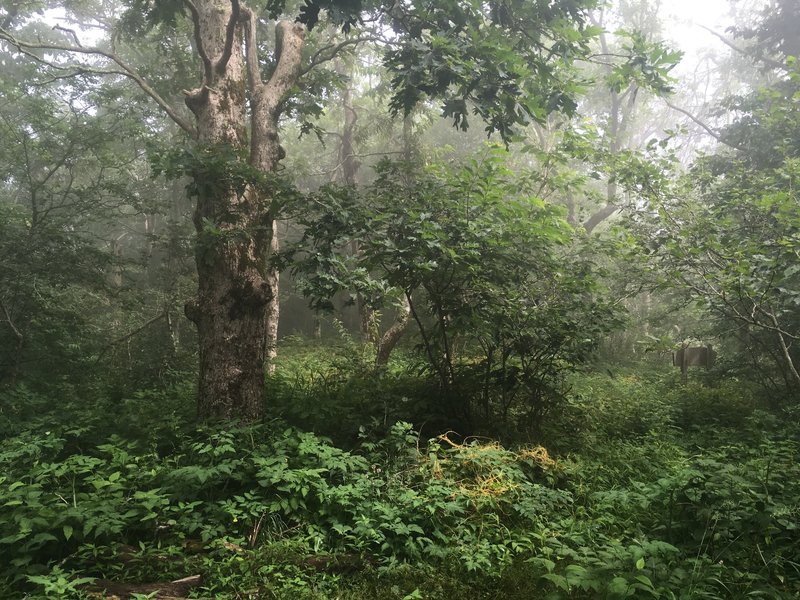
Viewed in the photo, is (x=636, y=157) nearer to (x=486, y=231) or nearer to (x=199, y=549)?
(x=486, y=231)

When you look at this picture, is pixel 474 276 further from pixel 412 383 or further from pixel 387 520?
pixel 387 520

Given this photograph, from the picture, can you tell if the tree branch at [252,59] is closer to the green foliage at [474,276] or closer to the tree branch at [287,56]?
the tree branch at [287,56]

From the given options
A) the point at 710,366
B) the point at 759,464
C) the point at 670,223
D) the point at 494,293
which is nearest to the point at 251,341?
the point at 494,293

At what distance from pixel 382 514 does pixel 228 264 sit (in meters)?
3.41

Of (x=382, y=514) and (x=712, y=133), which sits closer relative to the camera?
(x=382, y=514)

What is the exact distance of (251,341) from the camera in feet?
18.5

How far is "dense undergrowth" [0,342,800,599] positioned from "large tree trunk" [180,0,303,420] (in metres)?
0.57

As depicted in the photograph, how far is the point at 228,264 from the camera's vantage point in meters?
5.57

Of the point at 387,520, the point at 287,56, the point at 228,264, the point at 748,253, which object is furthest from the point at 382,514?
the point at 287,56

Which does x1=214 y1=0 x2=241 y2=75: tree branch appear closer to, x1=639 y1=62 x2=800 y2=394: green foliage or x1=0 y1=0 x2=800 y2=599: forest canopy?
x1=0 y1=0 x2=800 y2=599: forest canopy

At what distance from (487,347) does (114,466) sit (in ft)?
13.5

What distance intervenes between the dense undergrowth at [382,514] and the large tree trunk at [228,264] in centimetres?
57

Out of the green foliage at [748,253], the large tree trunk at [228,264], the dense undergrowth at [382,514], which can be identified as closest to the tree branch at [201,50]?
the large tree trunk at [228,264]

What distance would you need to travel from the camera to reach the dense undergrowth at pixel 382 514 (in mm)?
3020
